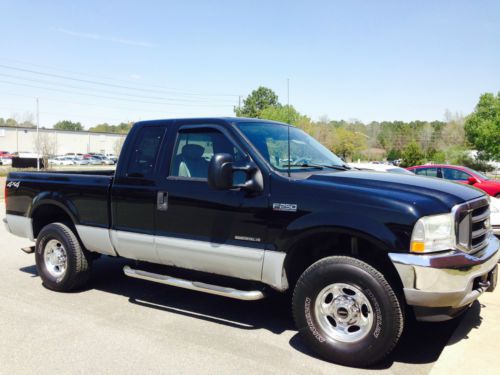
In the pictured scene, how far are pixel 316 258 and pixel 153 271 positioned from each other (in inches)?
77.2

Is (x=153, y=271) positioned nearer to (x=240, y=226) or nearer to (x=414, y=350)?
(x=240, y=226)

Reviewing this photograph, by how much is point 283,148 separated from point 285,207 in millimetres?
931

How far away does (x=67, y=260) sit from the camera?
574 cm

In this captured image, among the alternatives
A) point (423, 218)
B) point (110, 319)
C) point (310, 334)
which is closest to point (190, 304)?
point (110, 319)

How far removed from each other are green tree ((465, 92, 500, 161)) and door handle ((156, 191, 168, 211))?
48.4 m

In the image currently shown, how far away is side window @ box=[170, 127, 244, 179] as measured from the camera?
4766mm

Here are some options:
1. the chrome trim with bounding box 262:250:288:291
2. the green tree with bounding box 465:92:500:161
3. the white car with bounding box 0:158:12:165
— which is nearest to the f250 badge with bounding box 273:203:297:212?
the chrome trim with bounding box 262:250:288:291

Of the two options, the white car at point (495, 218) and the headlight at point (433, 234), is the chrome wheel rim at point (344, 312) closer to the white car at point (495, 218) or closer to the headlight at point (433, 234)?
the headlight at point (433, 234)

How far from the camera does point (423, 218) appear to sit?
140 inches

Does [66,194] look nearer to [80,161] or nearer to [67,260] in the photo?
[67,260]

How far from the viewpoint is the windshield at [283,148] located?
15.0 ft

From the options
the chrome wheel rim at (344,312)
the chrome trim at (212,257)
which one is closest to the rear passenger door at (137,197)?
the chrome trim at (212,257)

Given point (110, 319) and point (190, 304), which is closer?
point (110, 319)

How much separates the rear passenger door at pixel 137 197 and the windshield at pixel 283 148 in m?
1.06
